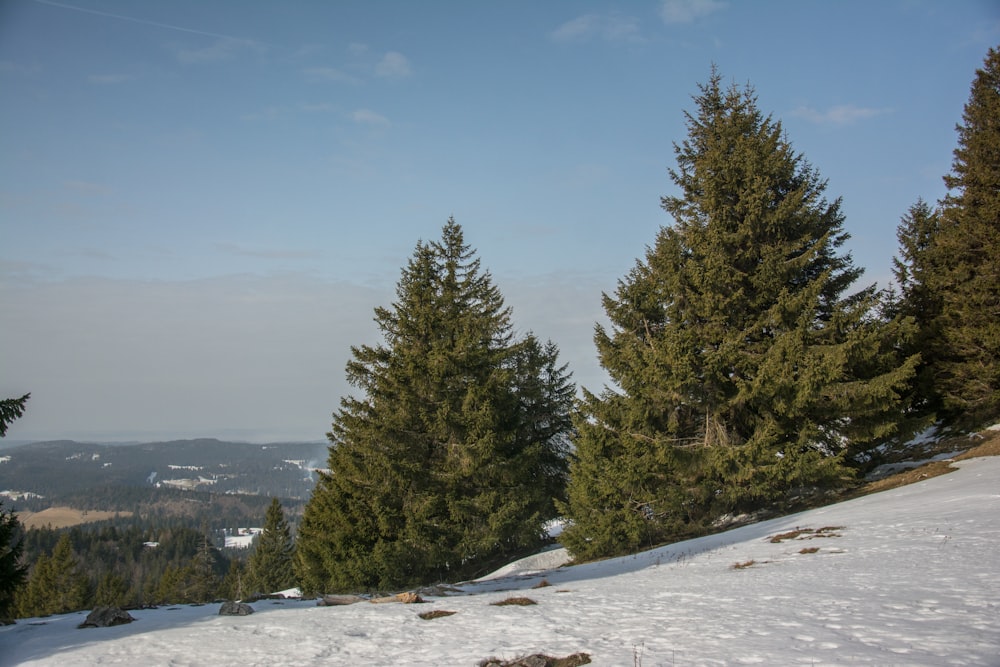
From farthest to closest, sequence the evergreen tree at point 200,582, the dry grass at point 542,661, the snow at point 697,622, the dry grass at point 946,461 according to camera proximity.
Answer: the evergreen tree at point 200,582 → the dry grass at point 946,461 → the dry grass at point 542,661 → the snow at point 697,622

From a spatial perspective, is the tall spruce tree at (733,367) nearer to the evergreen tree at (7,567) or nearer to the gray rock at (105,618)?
the gray rock at (105,618)

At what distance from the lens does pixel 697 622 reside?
739cm

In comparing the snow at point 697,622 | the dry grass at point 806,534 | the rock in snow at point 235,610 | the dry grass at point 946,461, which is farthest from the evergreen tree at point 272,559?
the dry grass at point 946,461

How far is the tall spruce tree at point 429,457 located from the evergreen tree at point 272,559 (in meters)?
35.7

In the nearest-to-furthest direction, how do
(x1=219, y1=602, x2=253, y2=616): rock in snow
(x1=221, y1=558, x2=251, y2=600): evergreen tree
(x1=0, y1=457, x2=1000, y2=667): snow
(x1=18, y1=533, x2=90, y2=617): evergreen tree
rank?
(x1=0, y1=457, x2=1000, y2=667): snow, (x1=219, y1=602, x2=253, y2=616): rock in snow, (x1=18, y1=533, x2=90, y2=617): evergreen tree, (x1=221, y1=558, x2=251, y2=600): evergreen tree

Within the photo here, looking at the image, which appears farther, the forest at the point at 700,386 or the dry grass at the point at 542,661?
the forest at the point at 700,386

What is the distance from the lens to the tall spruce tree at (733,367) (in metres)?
17.9

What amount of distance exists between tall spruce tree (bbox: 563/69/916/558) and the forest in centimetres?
8

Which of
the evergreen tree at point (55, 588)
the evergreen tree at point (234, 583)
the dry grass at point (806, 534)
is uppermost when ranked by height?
the dry grass at point (806, 534)

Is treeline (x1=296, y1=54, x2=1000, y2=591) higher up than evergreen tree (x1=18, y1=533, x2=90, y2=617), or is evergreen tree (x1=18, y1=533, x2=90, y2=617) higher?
treeline (x1=296, y1=54, x2=1000, y2=591)

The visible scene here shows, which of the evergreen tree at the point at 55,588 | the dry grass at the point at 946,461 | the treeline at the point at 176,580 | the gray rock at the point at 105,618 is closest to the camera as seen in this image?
the gray rock at the point at 105,618

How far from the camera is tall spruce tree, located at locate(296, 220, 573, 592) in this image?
21.4 m

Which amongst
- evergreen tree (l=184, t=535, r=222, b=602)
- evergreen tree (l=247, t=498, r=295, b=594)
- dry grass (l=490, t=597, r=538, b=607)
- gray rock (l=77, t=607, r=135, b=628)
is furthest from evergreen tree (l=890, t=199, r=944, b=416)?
evergreen tree (l=184, t=535, r=222, b=602)

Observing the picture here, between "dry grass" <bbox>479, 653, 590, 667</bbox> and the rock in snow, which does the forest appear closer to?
the rock in snow
